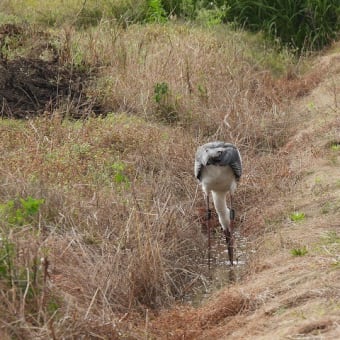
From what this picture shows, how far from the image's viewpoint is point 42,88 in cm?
1121

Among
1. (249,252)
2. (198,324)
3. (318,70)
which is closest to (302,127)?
(318,70)

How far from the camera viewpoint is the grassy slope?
19.3ft

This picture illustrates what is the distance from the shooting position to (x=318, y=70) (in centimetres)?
1290

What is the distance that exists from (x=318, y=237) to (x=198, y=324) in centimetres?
166

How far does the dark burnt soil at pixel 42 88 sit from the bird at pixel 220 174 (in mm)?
2609

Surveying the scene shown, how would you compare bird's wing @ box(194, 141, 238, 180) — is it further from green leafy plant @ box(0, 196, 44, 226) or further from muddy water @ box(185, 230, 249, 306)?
green leafy plant @ box(0, 196, 44, 226)

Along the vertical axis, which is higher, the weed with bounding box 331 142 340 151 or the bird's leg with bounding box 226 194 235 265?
the weed with bounding box 331 142 340 151

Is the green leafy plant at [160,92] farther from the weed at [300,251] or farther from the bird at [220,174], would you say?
the weed at [300,251]

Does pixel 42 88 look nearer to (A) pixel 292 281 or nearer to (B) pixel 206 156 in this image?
(B) pixel 206 156

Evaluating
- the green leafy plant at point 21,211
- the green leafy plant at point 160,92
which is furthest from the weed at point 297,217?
the green leafy plant at point 160,92

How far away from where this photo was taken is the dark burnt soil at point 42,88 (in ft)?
34.5

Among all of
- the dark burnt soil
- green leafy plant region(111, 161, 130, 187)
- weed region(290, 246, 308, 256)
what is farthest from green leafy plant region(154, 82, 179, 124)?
weed region(290, 246, 308, 256)

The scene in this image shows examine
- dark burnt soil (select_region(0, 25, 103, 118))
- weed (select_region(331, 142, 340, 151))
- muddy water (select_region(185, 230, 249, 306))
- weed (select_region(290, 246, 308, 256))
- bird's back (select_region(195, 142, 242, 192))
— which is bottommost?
muddy water (select_region(185, 230, 249, 306))

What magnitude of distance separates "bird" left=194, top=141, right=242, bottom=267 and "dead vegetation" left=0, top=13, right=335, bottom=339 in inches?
10.7
